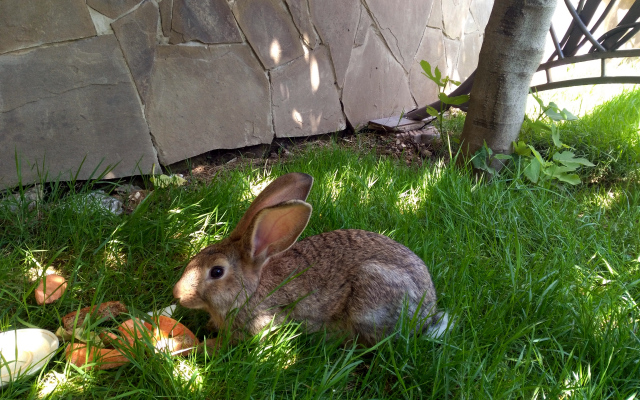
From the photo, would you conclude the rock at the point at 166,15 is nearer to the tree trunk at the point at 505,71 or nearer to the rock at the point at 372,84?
the rock at the point at 372,84

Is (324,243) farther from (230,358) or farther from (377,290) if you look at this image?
(230,358)

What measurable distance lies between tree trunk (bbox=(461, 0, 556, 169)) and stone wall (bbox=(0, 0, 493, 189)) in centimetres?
161

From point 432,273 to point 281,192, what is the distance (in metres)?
0.99

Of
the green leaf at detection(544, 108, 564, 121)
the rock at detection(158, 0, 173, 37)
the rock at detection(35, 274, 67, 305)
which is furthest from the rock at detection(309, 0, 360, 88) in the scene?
the rock at detection(35, 274, 67, 305)

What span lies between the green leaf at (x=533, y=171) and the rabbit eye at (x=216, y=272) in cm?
264

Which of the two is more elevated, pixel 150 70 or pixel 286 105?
pixel 150 70

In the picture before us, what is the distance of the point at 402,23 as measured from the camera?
604 cm

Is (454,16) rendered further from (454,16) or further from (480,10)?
(480,10)

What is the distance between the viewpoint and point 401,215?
340 centimetres

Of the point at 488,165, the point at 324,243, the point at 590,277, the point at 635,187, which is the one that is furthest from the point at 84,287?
the point at 635,187

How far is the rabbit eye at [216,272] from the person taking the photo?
2.38 metres

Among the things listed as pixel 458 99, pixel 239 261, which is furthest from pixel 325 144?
pixel 239 261

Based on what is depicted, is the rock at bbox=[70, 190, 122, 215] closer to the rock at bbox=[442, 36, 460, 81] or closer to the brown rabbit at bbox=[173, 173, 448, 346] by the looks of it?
the brown rabbit at bbox=[173, 173, 448, 346]

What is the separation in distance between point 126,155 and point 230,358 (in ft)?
7.76
